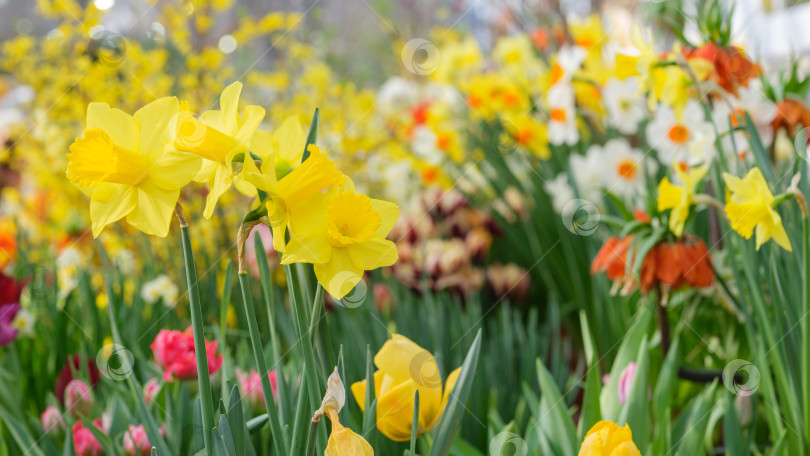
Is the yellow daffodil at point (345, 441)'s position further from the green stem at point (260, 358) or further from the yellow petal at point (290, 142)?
the yellow petal at point (290, 142)

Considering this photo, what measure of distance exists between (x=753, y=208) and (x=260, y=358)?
0.42 metres

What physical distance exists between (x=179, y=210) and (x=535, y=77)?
5.30 ft

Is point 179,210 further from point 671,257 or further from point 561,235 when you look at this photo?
point 561,235

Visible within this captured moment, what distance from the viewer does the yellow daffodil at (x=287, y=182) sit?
34 cm

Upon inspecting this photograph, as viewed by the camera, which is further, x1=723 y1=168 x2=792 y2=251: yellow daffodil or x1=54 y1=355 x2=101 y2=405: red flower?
x1=54 y1=355 x2=101 y2=405: red flower

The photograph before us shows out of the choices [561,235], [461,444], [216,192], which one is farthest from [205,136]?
[561,235]

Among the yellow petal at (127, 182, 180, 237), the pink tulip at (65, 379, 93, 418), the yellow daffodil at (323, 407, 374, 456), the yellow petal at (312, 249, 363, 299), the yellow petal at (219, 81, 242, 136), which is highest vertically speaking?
the yellow petal at (219, 81, 242, 136)

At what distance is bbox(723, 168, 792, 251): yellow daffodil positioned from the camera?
21.0 inches

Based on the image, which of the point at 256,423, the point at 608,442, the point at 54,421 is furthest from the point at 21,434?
→ the point at 608,442
